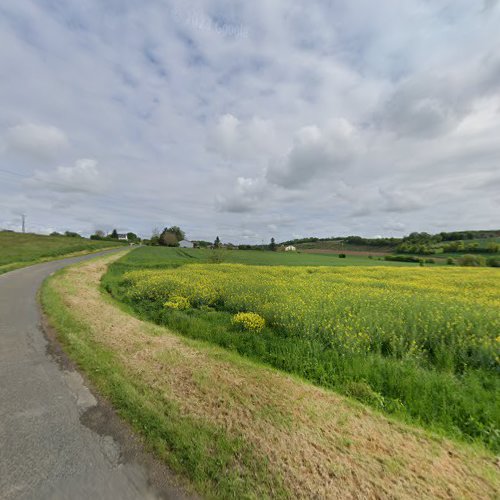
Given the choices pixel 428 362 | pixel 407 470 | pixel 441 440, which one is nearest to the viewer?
pixel 407 470

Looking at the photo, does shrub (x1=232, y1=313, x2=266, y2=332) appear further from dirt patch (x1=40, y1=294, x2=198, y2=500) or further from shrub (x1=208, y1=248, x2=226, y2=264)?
shrub (x1=208, y1=248, x2=226, y2=264)

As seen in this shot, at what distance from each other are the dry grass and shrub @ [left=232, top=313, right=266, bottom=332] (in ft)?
7.03

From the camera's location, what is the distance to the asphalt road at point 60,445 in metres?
2.18

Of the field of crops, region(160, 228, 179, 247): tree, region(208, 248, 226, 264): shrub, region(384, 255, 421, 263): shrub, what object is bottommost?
region(384, 255, 421, 263): shrub

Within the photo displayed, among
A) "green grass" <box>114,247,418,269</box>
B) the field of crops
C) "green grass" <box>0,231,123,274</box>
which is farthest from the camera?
"green grass" <box>114,247,418,269</box>

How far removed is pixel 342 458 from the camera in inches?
98.2

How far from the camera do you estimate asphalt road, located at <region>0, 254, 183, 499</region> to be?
2.18 metres

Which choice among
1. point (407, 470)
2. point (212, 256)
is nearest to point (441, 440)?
point (407, 470)

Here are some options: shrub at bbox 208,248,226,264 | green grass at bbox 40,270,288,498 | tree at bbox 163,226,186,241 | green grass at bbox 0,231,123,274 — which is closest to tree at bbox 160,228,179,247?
tree at bbox 163,226,186,241

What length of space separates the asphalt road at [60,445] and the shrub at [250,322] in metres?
4.03

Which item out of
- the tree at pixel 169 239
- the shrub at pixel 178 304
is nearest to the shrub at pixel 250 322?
the shrub at pixel 178 304

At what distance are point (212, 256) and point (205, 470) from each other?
3265 cm

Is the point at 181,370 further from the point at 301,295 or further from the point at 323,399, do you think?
the point at 301,295

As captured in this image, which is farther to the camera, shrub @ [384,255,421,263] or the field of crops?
shrub @ [384,255,421,263]
